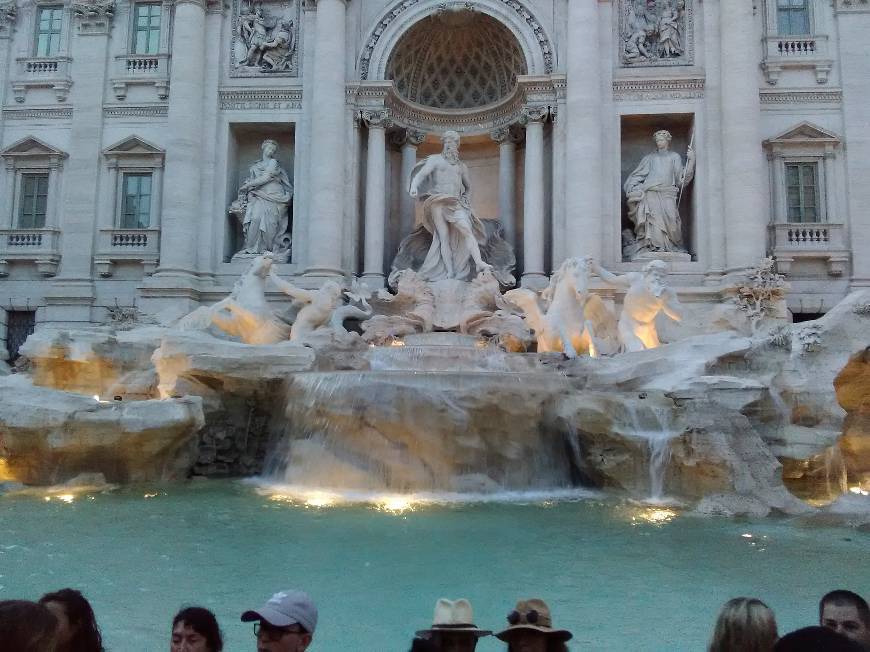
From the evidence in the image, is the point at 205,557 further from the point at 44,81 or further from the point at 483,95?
the point at 44,81

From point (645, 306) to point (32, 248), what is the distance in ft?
48.6

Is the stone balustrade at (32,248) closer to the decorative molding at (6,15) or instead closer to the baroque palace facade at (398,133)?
the baroque palace facade at (398,133)

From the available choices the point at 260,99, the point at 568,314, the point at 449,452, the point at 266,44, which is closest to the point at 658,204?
the point at 568,314

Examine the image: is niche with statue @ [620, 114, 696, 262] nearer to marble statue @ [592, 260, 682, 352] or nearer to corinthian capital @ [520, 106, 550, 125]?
corinthian capital @ [520, 106, 550, 125]

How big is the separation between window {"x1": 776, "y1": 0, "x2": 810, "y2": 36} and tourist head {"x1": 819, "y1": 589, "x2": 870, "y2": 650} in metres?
18.7

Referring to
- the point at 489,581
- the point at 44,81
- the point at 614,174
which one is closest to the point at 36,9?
the point at 44,81

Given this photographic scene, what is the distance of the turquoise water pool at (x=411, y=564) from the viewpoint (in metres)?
4.69

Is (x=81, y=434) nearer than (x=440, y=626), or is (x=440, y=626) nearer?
(x=440, y=626)

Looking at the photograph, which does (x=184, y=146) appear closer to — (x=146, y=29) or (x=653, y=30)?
(x=146, y=29)

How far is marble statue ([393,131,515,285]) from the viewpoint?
55.1 feet

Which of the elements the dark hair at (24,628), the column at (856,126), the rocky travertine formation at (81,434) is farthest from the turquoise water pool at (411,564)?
the column at (856,126)

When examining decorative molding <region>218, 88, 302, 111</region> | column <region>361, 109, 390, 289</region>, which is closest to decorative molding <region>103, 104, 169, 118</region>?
decorative molding <region>218, 88, 302, 111</region>

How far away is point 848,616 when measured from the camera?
2434 mm

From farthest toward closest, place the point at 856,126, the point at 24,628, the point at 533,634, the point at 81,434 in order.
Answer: the point at 856,126 < the point at 81,434 < the point at 533,634 < the point at 24,628
